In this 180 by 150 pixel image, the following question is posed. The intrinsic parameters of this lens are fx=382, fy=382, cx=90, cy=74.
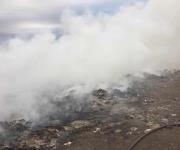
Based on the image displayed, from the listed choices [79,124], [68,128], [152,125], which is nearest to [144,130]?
[152,125]

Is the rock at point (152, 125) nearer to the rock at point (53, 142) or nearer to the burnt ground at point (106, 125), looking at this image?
the burnt ground at point (106, 125)

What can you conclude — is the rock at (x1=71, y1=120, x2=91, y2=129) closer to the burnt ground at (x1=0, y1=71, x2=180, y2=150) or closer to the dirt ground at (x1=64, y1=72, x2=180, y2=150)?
the burnt ground at (x1=0, y1=71, x2=180, y2=150)

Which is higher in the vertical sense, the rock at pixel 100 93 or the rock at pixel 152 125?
the rock at pixel 100 93

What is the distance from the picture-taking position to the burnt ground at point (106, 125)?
768 cm

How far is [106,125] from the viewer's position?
8.66 metres

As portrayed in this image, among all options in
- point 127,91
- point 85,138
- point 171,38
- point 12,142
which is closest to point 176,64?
point 171,38

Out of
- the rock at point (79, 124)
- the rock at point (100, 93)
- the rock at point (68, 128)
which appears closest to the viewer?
the rock at point (68, 128)

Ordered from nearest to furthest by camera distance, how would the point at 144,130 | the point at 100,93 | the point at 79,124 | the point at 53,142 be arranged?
the point at 53,142, the point at 144,130, the point at 79,124, the point at 100,93

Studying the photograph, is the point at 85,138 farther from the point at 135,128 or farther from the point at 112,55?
the point at 112,55

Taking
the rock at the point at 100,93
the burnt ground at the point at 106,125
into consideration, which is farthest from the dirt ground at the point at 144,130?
the rock at the point at 100,93

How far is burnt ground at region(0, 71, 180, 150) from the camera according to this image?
768 cm

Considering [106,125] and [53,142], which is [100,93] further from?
[53,142]

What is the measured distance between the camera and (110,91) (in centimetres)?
1125

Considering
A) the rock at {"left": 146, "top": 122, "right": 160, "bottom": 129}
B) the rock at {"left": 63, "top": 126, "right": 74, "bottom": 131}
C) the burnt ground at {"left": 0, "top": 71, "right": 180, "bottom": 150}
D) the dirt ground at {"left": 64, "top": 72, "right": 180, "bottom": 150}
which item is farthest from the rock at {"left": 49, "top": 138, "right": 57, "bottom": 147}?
the rock at {"left": 146, "top": 122, "right": 160, "bottom": 129}
